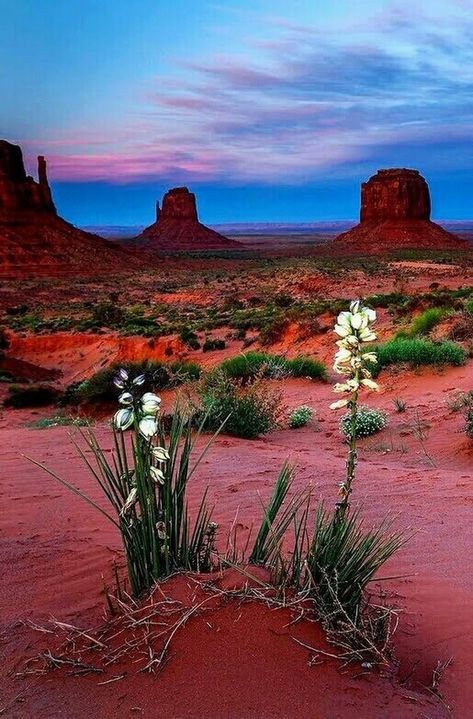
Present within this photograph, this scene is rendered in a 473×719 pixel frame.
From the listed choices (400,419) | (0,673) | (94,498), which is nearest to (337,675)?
(0,673)

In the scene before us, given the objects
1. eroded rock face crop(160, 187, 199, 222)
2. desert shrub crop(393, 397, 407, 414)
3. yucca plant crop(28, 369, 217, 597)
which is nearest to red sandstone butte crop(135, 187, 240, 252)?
eroded rock face crop(160, 187, 199, 222)

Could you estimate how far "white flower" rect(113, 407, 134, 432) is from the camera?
2465mm

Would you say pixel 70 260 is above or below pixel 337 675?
above

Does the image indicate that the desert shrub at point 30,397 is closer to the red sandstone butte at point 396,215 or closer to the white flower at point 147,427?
the white flower at point 147,427

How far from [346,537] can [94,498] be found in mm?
3318

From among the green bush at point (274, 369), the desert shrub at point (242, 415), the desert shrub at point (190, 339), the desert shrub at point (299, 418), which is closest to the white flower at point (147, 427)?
the desert shrub at point (242, 415)

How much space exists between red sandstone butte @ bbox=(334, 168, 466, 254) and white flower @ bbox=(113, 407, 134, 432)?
92923mm

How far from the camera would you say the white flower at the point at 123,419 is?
246 cm

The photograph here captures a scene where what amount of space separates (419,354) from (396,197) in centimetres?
9704

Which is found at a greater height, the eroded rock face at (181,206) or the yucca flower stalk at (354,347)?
the eroded rock face at (181,206)

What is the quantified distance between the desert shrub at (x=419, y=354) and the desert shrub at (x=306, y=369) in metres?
1.36

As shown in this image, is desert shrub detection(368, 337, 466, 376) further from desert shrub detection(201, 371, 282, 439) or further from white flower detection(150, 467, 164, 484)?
white flower detection(150, 467, 164, 484)

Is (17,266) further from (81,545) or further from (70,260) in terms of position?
(81,545)

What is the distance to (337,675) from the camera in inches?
99.3
